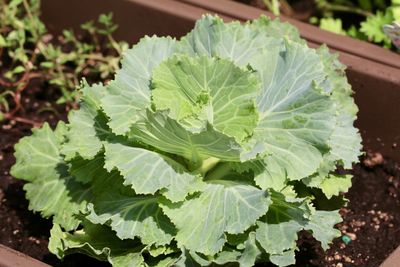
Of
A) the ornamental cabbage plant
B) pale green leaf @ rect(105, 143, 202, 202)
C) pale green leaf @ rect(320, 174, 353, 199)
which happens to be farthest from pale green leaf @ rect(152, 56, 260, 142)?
pale green leaf @ rect(320, 174, 353, 199)

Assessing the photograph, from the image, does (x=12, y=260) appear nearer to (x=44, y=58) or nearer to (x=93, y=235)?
(x=93, y=235)

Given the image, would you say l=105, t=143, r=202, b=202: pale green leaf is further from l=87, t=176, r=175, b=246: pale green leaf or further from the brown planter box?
the brown planter box

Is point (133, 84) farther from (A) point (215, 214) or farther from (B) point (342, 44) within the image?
(B) point (342, 44)

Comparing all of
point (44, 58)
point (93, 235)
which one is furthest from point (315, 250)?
point (44, 58)

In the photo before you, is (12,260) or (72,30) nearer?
(12,260)

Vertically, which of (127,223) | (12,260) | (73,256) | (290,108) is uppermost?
(290,108)

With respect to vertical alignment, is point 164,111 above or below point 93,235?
above

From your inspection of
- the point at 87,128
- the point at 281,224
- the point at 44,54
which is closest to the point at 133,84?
the point at 87,128

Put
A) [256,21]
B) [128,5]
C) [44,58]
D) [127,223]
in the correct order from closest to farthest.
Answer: [127,223] → [256,21] → [128,5] → [44,58]
